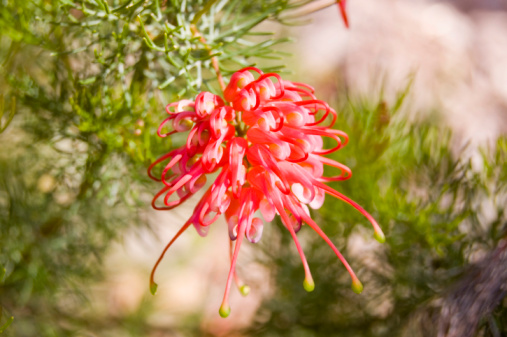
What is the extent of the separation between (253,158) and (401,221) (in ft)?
0.90

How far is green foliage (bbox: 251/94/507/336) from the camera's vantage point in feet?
1.69

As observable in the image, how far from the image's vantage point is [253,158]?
32 cm

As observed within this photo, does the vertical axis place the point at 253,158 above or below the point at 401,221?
above

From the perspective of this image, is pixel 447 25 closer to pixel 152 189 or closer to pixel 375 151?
pixel 375 151

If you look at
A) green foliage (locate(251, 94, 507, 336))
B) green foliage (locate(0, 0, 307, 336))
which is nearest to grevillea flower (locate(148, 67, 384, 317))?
green foliage (locate(0, 0, 307, 336))

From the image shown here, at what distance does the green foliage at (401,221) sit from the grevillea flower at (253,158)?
0.20 m

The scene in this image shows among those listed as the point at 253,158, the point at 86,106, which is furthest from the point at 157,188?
the point at 253,158

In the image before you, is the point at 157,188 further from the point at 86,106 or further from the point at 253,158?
the point at 253,158

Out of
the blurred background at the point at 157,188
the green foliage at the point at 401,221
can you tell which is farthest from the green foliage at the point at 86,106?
the green foliage at the point at 401,221

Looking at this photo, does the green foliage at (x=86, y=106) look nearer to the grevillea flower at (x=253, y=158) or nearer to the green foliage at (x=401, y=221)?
the grevillea flower at (x=253, y=158)

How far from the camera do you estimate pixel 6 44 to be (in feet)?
1.78

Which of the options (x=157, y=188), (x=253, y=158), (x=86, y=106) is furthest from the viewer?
(x=157, y=188)

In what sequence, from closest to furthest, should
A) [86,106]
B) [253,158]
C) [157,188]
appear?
[253,158] < [86,106] < [157,188]

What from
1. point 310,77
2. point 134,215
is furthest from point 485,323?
point 310,77
